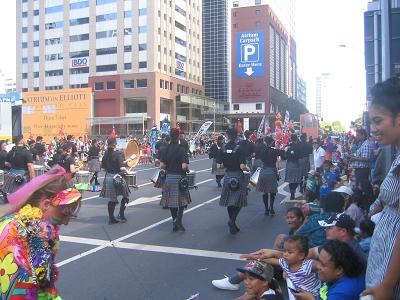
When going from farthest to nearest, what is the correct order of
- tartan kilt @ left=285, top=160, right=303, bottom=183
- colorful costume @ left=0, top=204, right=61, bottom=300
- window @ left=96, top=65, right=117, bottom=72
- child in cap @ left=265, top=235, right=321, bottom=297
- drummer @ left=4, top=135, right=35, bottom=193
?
window @ left=96, top=65, right=117, bottom=72 < tartan kilt @ left=285, top=160, right=303, bottom=183 < drummer @ left=4, top=135, right=35, bottom=193 < child in cap @ left=265, top=235, right=321, bottom=297 < colorful costume @ left=0, top=204, right=61, bottom=300

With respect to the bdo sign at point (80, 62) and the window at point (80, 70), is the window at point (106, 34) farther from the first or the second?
the window at point (80, 70)

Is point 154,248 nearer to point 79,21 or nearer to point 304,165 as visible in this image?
point 304,165

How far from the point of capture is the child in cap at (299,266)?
13.5 ft

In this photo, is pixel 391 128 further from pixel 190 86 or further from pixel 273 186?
pixel 190 86

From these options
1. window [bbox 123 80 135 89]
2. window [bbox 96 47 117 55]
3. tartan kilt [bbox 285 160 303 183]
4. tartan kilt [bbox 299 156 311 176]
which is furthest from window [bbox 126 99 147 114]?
tartan kilt [bbox 285 160 303 183]

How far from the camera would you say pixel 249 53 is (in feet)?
281

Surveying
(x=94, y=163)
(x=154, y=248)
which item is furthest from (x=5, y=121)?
(x=154, y=248)

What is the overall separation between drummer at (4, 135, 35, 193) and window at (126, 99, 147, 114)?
55.3 metres

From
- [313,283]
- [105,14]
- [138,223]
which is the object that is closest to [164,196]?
[138,223]

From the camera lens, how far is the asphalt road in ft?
17.4

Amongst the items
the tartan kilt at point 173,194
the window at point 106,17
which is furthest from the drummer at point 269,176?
the window at point 106,17

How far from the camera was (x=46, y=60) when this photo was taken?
238 feet

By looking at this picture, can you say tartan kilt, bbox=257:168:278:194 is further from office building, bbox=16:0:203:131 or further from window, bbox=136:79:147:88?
window, bbox=136:79:147:88

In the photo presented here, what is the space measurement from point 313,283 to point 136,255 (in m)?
3.33
